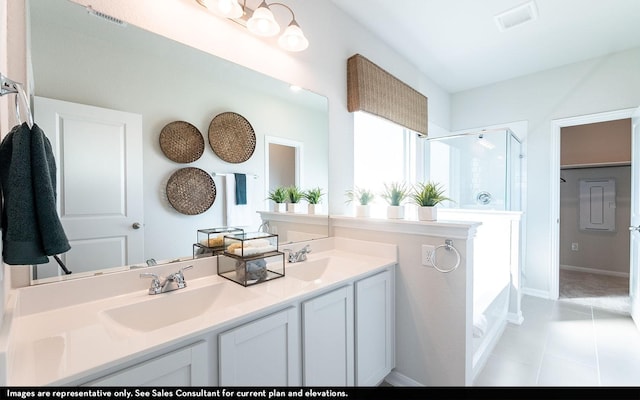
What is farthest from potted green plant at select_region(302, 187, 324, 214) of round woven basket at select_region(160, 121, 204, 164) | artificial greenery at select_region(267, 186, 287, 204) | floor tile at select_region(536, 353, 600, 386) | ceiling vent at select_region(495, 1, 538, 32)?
ceiling vent at select_region(495, 1, 538, 32)

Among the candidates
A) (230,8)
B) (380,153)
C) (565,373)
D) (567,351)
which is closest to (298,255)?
(230,8)

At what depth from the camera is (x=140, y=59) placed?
4.27 ft

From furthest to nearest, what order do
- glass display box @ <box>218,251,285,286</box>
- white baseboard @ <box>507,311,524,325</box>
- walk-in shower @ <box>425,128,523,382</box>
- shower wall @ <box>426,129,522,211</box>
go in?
1. shower wall @ <box>426,129,522,211</box>
2. white baseboard @ <box>507,311,524,325</box>
3. walk-in shower @ <box>425,128,523,382</box>
4. glass display box @ <box>218,251,285,286</box>

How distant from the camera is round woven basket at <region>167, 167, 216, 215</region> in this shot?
1.45m

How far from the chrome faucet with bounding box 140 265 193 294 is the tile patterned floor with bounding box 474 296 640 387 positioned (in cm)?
187

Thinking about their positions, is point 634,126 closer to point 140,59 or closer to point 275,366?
point 275,366

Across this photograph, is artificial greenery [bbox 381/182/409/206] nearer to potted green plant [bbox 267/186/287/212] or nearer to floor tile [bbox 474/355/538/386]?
potted green plant [bbox 267/186/287/212]

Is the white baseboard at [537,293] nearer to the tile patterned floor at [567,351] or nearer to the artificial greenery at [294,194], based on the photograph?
the tile patterned floor at [567,351]

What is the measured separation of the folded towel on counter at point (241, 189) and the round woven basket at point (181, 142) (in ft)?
0.86

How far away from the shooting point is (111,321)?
103cm

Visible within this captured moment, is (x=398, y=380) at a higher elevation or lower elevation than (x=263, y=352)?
lower

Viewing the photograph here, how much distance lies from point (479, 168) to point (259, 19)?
2749mm

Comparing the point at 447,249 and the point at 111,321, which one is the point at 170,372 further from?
the point at 447,249
